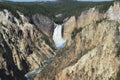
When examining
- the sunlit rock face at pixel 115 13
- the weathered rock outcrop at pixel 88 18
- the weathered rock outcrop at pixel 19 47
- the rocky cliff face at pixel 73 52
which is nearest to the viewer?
the rocky cliff face at pixel 73 52

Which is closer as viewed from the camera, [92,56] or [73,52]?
[92,56]

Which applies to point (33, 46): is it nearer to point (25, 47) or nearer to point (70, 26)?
point (25, 47)

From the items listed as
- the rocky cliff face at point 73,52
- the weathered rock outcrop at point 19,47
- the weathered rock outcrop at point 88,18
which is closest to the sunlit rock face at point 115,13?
the rocky cliff face at point 73,52

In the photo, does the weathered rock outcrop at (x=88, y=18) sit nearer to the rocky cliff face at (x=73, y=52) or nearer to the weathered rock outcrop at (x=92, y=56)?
the rocky cliff face at (x=73, y=52)

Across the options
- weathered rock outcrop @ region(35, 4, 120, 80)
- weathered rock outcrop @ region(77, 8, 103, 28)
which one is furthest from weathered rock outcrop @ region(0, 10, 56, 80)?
weathered rock outcrop @ region(35, 4, 120, 80)

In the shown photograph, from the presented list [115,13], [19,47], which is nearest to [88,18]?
[19,47]

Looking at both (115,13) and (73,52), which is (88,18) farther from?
(73,52)

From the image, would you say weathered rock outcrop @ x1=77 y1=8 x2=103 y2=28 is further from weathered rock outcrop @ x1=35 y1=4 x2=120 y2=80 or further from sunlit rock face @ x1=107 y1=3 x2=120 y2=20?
weathered rock outcrop @ x1=35 y1=4 x2=120 y2=80

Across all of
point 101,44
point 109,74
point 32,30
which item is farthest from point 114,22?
point 32,30
